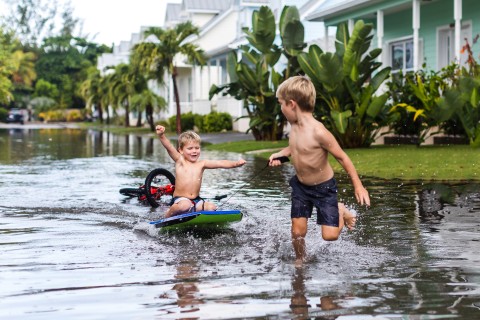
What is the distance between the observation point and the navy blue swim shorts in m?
7.07

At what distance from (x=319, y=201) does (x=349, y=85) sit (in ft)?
42.1

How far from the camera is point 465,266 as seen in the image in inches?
261

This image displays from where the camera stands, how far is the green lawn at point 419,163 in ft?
46.6

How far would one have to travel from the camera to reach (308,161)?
7102mm

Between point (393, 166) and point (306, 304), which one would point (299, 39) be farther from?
point (306, 304)

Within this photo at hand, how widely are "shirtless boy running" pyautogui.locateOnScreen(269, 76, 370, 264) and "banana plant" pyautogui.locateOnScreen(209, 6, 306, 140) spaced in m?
16.2

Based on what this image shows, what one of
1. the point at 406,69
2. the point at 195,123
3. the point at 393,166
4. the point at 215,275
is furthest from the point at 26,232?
the point at 195,123

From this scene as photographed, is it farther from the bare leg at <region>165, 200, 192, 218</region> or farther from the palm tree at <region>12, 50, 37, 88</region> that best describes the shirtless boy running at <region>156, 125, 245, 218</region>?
the palm tree at <region>12, 50, 37, 88</region>

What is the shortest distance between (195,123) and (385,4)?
19.1 metres

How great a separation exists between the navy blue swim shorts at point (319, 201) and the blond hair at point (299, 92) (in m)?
0.71

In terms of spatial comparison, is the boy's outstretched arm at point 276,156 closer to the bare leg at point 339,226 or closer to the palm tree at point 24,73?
the bare leg at point 339,226

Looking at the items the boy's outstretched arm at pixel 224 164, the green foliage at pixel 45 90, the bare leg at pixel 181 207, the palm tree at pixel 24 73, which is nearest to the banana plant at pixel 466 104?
the boy's outstretched arm at pixel 224 164

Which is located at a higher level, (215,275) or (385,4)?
(385,4)

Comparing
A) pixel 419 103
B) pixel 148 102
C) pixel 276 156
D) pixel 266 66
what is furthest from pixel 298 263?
pixel 148 102
